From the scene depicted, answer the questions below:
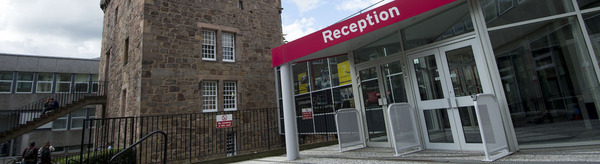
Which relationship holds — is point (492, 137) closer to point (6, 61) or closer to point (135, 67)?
point (135, 67)

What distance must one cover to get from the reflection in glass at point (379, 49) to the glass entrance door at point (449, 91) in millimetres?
503

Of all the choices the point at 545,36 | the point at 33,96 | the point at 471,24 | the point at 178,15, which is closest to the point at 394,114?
the point at 471,24

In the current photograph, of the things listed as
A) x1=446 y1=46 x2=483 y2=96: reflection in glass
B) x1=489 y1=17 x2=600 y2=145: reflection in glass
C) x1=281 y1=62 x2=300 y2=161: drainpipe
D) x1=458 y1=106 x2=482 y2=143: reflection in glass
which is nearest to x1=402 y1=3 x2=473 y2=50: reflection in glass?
x1=446 y1=46 x2=483 y2=96: reflection in glass

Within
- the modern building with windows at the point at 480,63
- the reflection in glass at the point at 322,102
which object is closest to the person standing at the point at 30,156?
the reflection in glass at the point at 322,102

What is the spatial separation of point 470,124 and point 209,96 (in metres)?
10.7

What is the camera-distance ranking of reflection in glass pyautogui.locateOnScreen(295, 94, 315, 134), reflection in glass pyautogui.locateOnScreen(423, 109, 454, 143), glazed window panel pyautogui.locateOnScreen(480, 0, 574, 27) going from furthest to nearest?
reflection in glass pyautogui.locateOnScreen(295, 94, 315, 134) < reflection in glass pyautogui.locateOnScreen(423, 109, 454, 143) < glazed window panel pyautogui.locateOnScreen(480, 0, 574, 27)

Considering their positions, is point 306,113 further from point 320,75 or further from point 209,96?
point 209,96

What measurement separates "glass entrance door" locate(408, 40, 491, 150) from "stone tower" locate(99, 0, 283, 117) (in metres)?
9.40

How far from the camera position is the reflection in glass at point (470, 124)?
4.65m

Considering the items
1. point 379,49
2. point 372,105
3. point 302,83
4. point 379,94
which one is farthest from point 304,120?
point 379,49

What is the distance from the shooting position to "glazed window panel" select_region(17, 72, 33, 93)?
2158 cm

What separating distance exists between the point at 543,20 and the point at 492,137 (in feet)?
6.78

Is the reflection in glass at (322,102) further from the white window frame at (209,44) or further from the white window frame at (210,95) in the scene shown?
the white window frame at (209,44)

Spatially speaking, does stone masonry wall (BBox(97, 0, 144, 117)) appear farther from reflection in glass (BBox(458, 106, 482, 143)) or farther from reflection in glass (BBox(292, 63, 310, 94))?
reflection in glass (BBox(458, 106, 482, 143))
